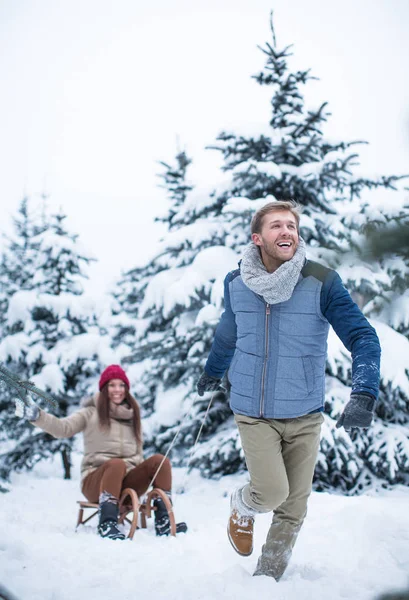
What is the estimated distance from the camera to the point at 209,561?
11.3 ft

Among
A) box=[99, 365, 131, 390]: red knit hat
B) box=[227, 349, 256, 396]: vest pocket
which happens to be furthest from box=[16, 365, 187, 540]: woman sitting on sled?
box=[227, 349, 256, 396]: vest pocket

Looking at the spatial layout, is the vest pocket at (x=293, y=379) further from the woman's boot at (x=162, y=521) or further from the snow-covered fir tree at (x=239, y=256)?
the snow-covered fir tree at (x=239, y=256)

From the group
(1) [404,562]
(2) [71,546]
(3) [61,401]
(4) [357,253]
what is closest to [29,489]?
(3) [61,401]

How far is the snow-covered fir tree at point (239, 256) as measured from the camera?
6969 millimetres

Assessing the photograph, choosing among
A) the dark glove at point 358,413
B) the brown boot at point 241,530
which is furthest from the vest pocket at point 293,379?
the brown boot at point 241,530

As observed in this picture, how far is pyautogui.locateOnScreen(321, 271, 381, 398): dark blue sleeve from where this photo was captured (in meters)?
2.49

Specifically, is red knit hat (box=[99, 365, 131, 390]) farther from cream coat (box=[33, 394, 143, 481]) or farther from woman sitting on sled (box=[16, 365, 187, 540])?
cream coat (box=[33, 394, 143, 481])

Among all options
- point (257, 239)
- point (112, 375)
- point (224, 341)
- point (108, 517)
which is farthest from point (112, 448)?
point (257, 239)

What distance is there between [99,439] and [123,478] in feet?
1.74

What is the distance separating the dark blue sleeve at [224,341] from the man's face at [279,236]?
0.33 metres

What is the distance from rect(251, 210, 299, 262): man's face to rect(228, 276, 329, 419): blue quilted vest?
0.71 ft

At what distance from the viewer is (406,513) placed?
4297mm

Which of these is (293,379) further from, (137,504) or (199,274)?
(199,274)

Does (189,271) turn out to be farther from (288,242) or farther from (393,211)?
(288,242)
